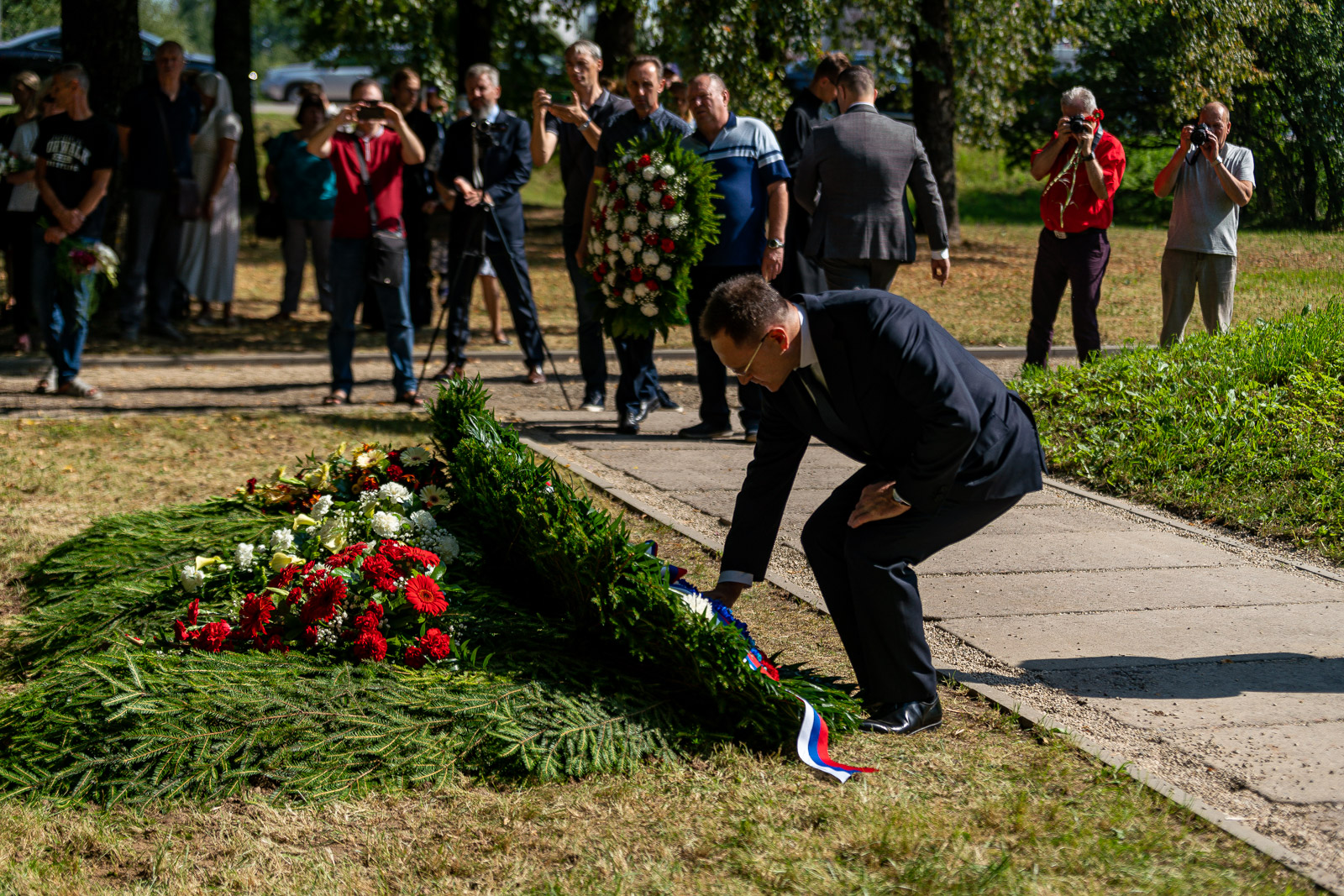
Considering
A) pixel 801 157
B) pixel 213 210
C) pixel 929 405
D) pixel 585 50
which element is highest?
pixel 585 50

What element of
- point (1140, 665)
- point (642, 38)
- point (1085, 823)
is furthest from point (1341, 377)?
point (642, 38)

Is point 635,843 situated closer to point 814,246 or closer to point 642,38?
point 814,246

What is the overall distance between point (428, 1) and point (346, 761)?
14.6 m

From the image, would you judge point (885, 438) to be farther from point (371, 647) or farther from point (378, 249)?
point (378, 249)

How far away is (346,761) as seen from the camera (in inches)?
142

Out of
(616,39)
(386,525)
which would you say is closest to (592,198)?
(386,525)

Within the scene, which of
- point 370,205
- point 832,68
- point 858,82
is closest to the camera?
point 858,82

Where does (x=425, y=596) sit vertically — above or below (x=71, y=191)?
below

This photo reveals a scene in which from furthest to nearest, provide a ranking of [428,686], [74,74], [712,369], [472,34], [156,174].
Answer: [472,34], [156,174], [74,74], [712,369], [428,686]

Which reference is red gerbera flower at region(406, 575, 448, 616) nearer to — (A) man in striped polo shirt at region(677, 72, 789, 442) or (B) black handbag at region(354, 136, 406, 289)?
(A) man in striped polo shirt at region(677, 72, 789, 442)

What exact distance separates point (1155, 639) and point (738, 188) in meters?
4.01

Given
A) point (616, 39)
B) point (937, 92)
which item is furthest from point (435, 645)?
point (937, 92)

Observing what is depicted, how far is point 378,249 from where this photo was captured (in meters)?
8.80

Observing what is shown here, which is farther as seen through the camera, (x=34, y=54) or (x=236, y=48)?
(x=34, y=54)
